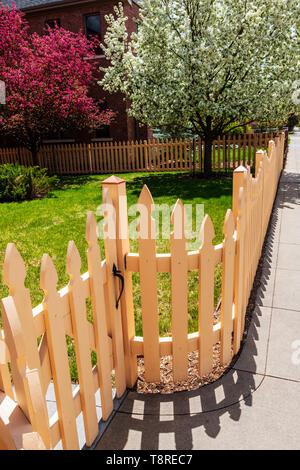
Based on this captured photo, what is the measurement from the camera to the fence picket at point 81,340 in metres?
1.82

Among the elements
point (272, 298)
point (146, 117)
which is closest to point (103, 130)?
point (146, 117)

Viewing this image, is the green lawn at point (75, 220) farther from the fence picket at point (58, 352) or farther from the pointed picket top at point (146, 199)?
the pointed picket top at point (146, 199)

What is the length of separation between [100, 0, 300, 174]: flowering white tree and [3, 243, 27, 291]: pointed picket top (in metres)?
10.4

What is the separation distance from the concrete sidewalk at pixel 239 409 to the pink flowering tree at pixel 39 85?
1189 centimetres

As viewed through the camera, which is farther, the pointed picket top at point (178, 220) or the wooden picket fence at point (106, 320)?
the pointed picket top at point (178, 220)

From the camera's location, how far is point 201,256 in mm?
2342

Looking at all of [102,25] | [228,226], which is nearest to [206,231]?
[228,226]

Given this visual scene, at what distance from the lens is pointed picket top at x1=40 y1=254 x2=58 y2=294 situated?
5.22 ft

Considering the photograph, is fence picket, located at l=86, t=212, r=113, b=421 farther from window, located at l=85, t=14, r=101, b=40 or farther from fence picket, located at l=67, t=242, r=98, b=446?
window, located at l=85, t=14, r=101, b=40

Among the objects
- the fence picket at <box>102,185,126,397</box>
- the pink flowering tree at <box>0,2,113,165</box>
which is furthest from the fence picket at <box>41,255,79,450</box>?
the pink flowering tree at <box>0,2,113,165</box>

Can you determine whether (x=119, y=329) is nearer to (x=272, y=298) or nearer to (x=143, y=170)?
(x=272, y=298)

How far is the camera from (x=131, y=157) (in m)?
15.8

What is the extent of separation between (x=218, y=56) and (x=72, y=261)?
10.7m

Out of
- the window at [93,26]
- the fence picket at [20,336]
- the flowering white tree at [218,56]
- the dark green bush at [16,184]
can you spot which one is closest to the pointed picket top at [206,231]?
the fence picket at [20,336]
